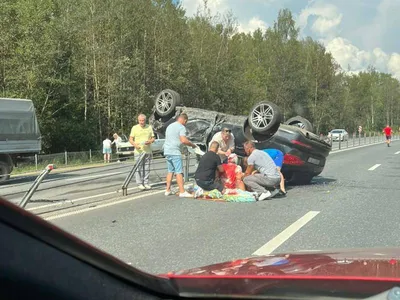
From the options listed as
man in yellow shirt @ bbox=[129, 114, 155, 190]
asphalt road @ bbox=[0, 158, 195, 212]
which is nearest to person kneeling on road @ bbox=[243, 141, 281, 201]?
man in yellow shirt @ bbox=[129, 114, 155, 190]

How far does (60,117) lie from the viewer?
31.8 metres

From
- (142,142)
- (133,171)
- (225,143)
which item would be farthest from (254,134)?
(133,171)

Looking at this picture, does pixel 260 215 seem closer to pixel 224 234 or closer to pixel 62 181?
pixel 224 234

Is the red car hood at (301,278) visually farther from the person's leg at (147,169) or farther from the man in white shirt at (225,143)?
the person's leg at (147,169)

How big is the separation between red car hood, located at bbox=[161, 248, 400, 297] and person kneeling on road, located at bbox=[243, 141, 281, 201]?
23.6ft

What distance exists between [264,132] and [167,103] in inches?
130

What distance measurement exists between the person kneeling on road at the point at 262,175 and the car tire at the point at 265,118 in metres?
1.24

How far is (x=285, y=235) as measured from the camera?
659cm

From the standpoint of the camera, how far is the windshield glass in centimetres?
631

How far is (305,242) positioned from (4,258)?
544 cm

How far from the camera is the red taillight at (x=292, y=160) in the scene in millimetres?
11328

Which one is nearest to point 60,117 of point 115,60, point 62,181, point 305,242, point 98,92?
point 98,92

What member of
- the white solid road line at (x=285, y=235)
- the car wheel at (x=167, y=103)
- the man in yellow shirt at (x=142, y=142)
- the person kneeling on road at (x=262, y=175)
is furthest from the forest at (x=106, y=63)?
the white solid road line at (x=285, y=235)

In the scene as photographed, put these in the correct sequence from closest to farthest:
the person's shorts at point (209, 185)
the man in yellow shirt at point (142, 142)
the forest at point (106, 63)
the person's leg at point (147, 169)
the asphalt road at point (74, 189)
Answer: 1. the asphalt road at point (74, 189)
2. the person's shorts at point (209, 185)
3. the person's leg at point (147, 169)
4. the man in yellow shirt at point (142, 142)
5. the forest at point (106, 63)
